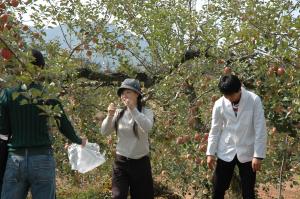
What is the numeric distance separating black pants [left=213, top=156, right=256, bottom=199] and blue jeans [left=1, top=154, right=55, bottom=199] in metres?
1.48

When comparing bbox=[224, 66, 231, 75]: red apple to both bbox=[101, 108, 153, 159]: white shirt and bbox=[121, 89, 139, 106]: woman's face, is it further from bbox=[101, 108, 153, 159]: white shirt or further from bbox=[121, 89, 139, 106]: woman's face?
bbox=[121, 89, 139, 106]: woman's face

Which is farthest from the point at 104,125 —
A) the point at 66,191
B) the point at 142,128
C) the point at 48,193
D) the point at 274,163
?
the point at 66,191

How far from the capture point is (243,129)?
434cm

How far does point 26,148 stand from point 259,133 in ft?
5.80

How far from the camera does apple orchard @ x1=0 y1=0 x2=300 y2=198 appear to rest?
5.27 metres

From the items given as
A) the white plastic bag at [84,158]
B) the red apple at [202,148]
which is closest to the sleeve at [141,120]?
the white plastic bag at [84,158]

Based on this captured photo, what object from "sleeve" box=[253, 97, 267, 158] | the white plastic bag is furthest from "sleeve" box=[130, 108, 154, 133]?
"sleeve" box=[253, 97, 267, 158]

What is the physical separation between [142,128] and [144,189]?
568 mm

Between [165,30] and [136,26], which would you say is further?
[136,26]

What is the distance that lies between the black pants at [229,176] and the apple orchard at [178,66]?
0.77 metres

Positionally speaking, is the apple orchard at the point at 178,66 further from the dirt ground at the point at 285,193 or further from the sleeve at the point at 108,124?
the dirt ground at the point at 285,193

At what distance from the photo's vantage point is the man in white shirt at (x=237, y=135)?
13.9ft

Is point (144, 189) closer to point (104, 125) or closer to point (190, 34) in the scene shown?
point (104, 125)

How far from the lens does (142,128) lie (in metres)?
4.28
